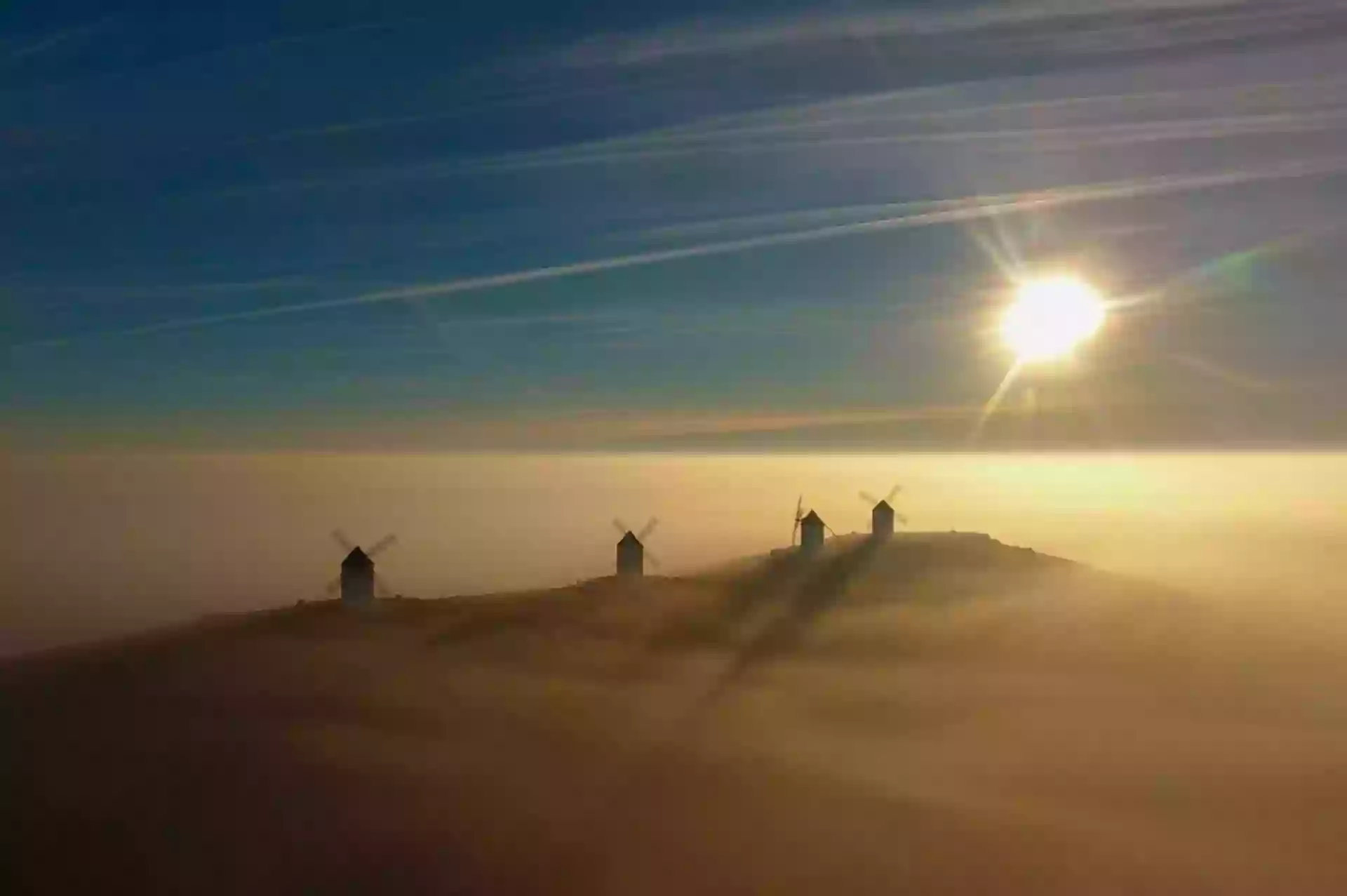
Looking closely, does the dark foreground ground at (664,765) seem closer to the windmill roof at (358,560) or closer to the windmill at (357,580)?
the windmill at (357,580)

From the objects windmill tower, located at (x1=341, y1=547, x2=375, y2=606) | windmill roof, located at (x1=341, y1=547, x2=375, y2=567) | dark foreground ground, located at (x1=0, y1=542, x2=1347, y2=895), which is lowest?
dark foreground ground, located at (x1=0, y1=542, x2=1347, y2=895)

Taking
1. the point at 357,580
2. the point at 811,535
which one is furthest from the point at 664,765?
the point at 811,535

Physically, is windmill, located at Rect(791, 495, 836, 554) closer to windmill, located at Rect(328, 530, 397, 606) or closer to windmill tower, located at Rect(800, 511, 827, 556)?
windmill tower, located at Rect(800, 511, 827, 556)

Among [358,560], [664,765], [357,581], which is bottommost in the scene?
[664,765]

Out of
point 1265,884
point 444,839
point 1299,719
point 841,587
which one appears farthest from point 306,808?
point 841,587

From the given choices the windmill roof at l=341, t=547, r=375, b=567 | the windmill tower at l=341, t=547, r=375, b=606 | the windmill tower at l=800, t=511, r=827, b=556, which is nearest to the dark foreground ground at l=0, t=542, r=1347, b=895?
the windmill tower at l=341, t=547, r=375, b=606

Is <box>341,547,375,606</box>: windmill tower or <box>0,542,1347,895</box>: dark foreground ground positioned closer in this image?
<box>0,542,1347,895</box>: dark foreground ground

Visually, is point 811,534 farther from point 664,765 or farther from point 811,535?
point 664,765

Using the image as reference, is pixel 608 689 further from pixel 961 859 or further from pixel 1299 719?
pixel 1299 719
